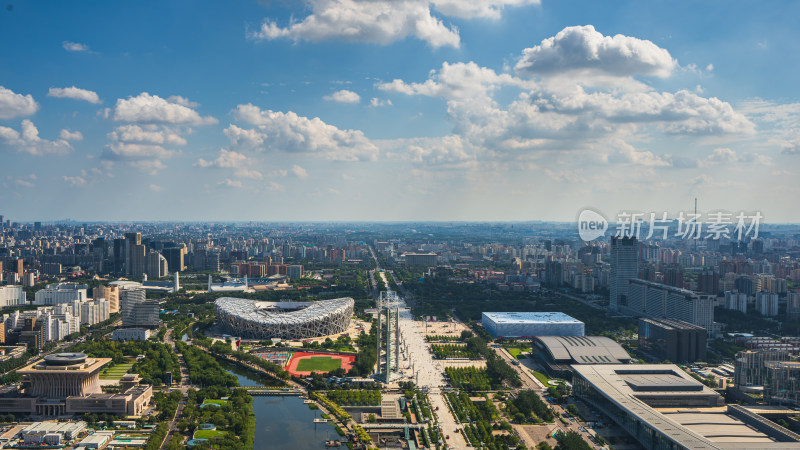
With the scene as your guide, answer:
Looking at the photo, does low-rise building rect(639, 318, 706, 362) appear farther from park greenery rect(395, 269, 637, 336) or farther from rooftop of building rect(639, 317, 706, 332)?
park greenery rect(395, 269, 637, 336)

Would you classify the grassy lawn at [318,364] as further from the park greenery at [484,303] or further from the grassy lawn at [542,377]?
the park greenery at [484,303]

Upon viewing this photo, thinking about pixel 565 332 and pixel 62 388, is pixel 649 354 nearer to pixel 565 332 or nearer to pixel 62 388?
pixel 565 332

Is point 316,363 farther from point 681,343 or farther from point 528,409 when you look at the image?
point 681,343

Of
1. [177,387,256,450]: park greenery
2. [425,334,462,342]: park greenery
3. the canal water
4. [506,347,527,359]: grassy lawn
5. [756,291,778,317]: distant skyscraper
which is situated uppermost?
[756,291,778,317]: distant skyscraper

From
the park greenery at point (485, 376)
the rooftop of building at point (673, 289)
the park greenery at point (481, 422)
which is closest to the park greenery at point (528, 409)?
the park greenery at point (481, 422)

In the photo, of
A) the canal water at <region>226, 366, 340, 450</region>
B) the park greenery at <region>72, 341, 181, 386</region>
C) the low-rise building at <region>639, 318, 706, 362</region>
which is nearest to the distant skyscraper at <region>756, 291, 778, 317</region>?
the low-rise building at <region>639, 318, 706, 362</region>
